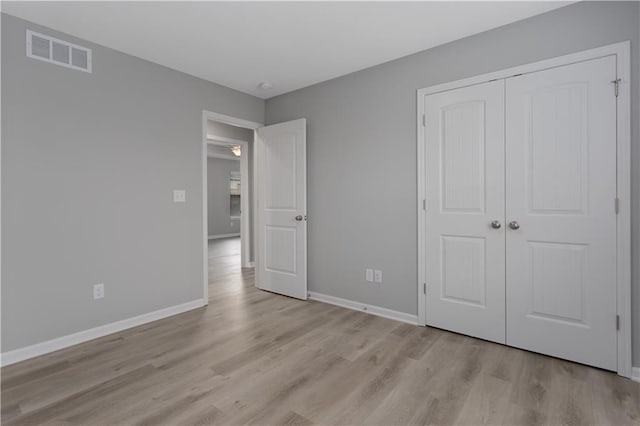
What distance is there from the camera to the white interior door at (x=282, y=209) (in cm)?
381

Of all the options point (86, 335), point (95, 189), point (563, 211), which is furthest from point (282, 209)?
point (563, 211)

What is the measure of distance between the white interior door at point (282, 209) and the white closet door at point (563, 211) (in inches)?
84.3

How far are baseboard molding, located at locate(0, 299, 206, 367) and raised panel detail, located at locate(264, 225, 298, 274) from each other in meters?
1.02

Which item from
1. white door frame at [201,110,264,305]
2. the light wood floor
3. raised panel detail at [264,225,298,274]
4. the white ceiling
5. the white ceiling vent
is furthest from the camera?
raised panel detail at [264,225,298,274]

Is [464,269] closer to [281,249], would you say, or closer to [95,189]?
[281,249]

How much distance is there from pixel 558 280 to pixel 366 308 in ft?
5.63

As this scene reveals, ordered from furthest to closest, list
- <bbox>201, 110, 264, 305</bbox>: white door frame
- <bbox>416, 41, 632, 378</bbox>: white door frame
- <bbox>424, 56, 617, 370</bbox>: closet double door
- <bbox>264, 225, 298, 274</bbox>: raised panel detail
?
<bbox>264, 225, 298, 274</bbox>: raised panel detail
<bbox>201, 110, 264, 305</bbox>: white door frame
<bbox>424, 56, 617, 370</bbox>: closet double door
<bbox>416, 41, 632, 378</bbox>: white door frame

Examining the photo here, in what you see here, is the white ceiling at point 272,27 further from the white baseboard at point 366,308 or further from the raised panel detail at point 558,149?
the white baseboard at point 366,308

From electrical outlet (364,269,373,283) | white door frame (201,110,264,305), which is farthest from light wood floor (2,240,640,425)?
white door frame (201,110,264,305)

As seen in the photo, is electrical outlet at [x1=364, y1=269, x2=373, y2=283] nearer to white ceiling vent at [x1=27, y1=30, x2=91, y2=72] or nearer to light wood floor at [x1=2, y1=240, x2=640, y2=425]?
light wood floor at [x1=2, y1=240, x2=640, y2=425]

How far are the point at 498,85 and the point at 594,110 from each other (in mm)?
666

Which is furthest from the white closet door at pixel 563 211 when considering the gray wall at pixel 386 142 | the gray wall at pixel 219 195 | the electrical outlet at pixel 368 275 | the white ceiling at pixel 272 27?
the gray wall at pixel 219 195

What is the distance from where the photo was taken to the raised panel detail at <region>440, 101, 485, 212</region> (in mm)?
2648

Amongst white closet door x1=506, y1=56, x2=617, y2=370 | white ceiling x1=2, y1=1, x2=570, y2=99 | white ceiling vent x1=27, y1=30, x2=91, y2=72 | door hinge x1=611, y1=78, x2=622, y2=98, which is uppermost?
white ceiling x1=2, y1=1, x2=570, y2=99
